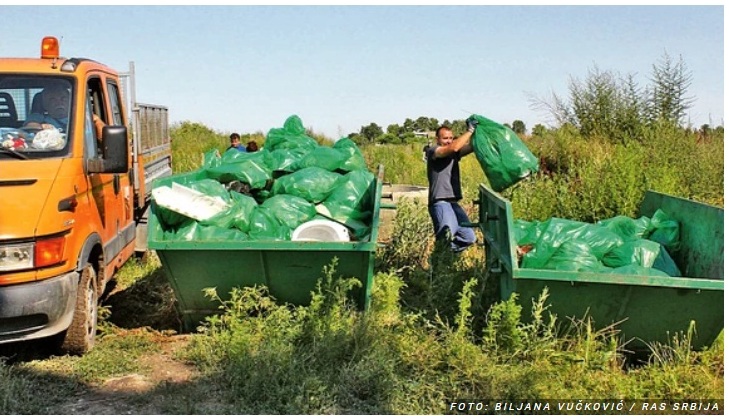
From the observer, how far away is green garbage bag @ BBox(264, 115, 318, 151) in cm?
721

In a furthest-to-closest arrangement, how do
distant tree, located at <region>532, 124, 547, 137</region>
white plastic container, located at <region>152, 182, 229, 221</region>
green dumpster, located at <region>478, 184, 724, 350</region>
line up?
distant tree, located at <region>532, 124, 547, 137</region>, white plastic container, located at <region>152, 182, 229, 221</region>, green dumpster, located at <region>478, 184, 724, 350</region>

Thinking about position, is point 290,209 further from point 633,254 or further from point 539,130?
point 539,130

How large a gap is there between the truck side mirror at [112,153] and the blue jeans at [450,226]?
2909 millimetres

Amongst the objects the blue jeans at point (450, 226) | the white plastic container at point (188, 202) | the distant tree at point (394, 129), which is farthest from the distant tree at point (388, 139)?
the white plastic container at point (188, 202)

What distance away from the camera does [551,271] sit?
14.1 ft

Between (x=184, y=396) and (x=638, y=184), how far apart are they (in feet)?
20.3

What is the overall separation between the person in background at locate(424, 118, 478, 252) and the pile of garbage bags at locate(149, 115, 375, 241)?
2.35ft

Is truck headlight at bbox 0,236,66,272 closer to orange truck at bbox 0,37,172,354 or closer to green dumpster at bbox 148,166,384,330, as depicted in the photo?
orange truck at bbox 0,37,172,354

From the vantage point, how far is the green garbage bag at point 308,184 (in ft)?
19.3

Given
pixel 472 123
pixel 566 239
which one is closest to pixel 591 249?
pixel 566 239

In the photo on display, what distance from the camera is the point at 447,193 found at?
6.59 m

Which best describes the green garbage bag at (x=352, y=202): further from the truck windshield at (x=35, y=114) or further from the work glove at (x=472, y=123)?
the truck windshield at (x=35, y=114)

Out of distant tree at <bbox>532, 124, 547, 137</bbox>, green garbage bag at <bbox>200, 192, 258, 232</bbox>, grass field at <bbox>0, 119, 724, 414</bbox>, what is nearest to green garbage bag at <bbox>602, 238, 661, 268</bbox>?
grass field at <bbox>0, 119, 724, 414</bbox>

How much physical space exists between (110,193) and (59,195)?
3.91 ft
